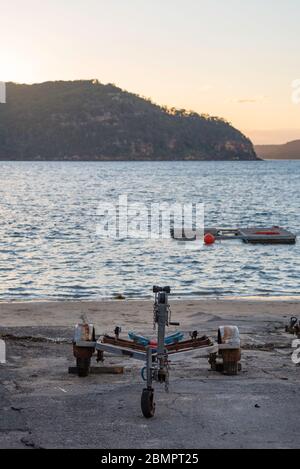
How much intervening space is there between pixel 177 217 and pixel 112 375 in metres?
57.7

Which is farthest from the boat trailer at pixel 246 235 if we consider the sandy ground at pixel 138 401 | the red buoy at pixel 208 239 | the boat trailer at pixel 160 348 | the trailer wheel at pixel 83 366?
the trailer wheel at pixel 83 366

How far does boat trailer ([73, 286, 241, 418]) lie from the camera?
33.9 feet

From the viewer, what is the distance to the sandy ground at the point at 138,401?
916cm

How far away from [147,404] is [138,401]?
36.5 inches

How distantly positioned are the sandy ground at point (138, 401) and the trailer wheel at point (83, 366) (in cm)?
11

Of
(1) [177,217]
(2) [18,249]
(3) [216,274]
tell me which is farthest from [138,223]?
(3) [216,274]

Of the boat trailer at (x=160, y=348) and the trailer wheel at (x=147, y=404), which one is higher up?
the boat trailer at (x=160, y=348)

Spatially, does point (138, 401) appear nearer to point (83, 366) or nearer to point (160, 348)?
point (160, 348)

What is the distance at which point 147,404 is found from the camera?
32.2 ft

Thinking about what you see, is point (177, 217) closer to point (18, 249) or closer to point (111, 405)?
point (18, 249)

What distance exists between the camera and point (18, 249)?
4338 cm

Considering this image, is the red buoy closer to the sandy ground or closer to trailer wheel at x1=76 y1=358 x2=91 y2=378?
the sandy ground

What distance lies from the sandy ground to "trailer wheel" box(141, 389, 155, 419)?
110 mm

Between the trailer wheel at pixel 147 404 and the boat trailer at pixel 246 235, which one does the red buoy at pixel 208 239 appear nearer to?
the boat trailer at pixel 246 235
